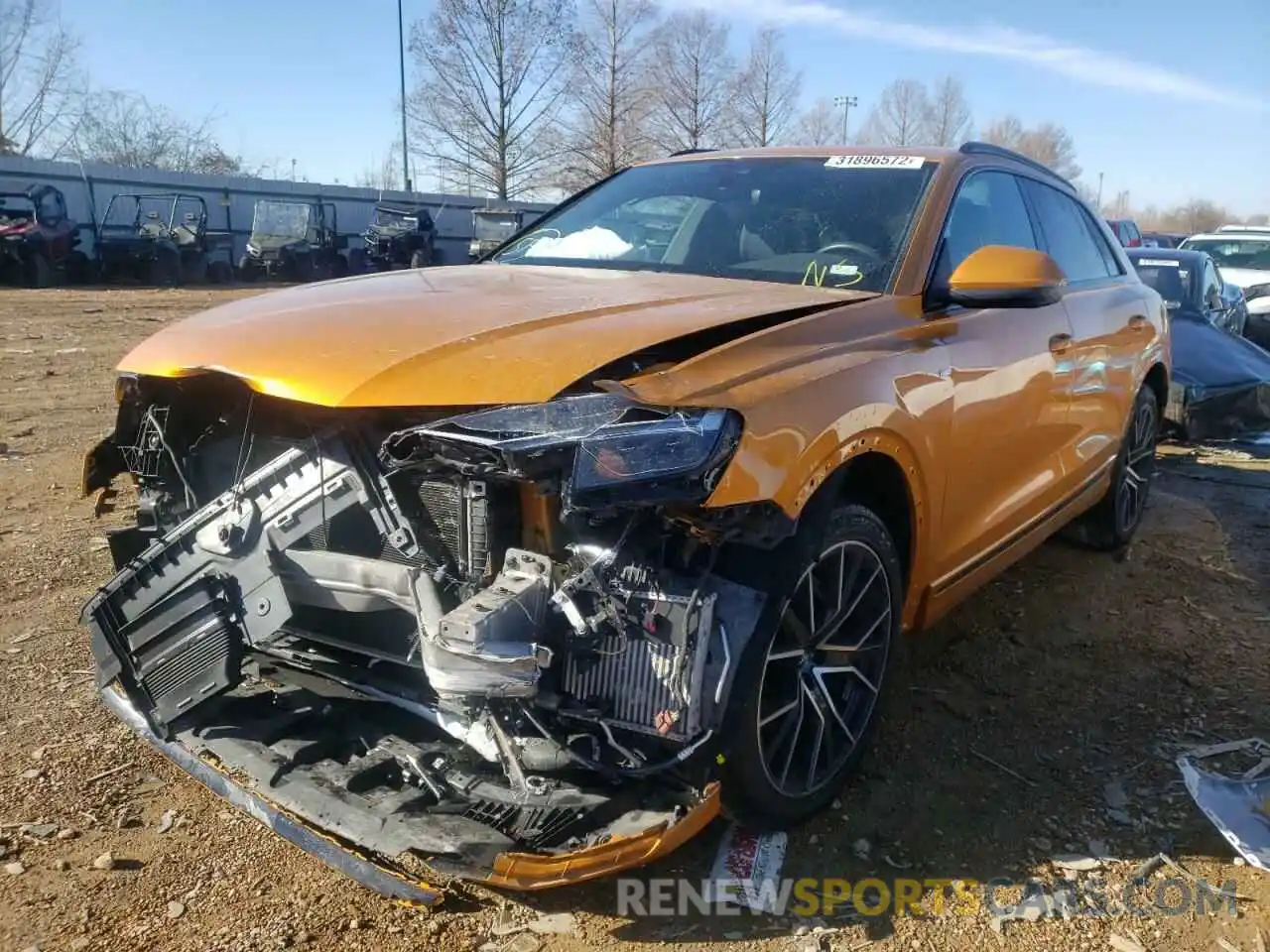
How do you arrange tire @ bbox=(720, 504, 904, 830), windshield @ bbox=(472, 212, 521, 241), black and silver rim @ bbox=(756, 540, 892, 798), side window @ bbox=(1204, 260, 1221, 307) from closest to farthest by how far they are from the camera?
tire @ bbox=(720, 504, 904, 830) → black and silver rim @ bbox=(756, 540, 892, 798) → side window @ bbox=(1204, 260, 1221, 307) → windshield @ bbox=(472, 212, 521, 241)

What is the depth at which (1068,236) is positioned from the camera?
470 cm

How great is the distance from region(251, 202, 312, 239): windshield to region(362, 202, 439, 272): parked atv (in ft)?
5.08

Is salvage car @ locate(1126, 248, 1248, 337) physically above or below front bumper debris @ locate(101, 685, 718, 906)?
above

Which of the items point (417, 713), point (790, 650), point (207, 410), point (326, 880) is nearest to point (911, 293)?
point (790, 650)

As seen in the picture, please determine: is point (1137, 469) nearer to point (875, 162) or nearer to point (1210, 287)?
point (875, 162)

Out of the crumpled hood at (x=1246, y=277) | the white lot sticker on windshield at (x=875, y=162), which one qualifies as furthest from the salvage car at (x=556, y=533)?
the crumpled hood at (x=1246, y=277)

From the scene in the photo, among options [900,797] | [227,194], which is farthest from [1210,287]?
[227,194]

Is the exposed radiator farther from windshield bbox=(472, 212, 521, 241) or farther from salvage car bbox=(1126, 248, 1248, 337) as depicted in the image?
windshield bbox=(472, 212, 521, 241)

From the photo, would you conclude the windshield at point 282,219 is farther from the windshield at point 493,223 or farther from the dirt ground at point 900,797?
the dirt ground at point 900,797

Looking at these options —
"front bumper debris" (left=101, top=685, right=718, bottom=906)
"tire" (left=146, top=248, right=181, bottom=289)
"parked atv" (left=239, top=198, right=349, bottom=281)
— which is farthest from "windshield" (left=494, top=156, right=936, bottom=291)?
"parked atv" (left=239, top=198, right=349, bottom=281)

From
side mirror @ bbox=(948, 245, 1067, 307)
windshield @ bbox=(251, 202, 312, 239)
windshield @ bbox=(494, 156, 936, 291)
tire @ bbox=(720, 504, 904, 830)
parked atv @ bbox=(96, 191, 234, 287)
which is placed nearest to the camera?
tire @ bbox=(720, 504, 904, 830)

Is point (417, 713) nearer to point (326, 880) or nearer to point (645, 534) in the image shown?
point (326, 880)

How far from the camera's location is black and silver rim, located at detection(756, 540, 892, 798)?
2680 mm

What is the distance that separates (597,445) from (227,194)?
92.2ft
